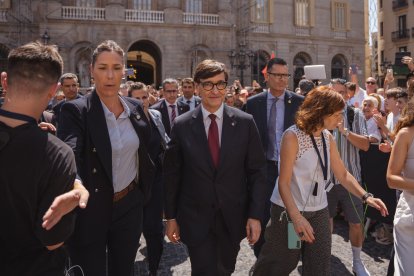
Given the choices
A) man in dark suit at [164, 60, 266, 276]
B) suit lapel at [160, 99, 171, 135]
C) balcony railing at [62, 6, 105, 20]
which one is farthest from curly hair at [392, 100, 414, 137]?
balcony railing at [62, 6, 105, 20]

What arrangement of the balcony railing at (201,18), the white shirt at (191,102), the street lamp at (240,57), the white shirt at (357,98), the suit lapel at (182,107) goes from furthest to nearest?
the balcony railing at (201,18), the street lamp at (240,57), the white shirt at (357,98), the white shirt at (191,102), the suit lapel at (182,107)

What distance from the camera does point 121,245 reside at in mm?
3008

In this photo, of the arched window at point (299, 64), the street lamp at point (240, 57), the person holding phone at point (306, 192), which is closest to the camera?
the person holding phone at point (306, 192)

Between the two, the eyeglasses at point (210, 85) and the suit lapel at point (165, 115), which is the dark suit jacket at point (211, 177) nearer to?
the eyeglasses at point (210, 85)

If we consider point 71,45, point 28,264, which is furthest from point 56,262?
point 71,45

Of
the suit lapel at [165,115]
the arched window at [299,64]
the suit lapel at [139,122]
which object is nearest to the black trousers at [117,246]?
the suit lapel at [139,122]

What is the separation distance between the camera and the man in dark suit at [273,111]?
451 cm

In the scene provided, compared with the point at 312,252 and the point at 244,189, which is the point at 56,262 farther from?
the point at 312,252

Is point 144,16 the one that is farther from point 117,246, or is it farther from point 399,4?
Result: point 399,4

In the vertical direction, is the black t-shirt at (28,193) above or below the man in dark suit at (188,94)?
below

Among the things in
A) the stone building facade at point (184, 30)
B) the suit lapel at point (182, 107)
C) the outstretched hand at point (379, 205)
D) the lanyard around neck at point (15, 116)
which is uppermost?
the stone building facade at point (184, 30)

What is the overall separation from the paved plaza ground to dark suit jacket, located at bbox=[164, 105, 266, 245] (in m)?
1.77

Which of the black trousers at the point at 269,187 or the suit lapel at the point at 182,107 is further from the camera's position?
the suit lapel at the point at 182,107

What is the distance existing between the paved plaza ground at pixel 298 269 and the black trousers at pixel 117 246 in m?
1.66
